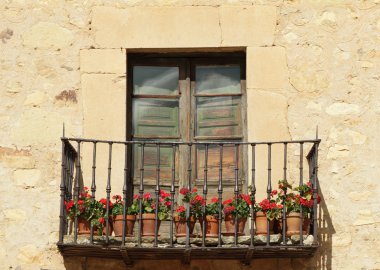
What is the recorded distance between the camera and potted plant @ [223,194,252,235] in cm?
848

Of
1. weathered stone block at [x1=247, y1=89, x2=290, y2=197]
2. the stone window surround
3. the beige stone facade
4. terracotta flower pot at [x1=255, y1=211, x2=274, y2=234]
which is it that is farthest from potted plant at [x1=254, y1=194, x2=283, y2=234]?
the stone window surround

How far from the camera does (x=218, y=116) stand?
30.7 ft

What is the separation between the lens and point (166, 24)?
9367 mm

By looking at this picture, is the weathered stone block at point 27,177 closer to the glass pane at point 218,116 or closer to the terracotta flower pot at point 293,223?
the glass pane at point 218,116

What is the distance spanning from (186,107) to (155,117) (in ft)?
0.89

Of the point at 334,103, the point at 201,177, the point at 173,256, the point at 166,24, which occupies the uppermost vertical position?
the point at 166,24

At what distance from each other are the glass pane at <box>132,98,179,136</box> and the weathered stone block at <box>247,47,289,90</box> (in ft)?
2.31

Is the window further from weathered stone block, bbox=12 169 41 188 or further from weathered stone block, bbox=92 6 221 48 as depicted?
weathered stone block, bbox=12 169 41 188

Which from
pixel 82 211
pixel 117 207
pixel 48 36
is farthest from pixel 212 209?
pixel 48 36

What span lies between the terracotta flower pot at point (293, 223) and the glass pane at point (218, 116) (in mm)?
1098

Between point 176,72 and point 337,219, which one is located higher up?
point 176,72

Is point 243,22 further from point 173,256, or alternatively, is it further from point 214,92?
point 173,256

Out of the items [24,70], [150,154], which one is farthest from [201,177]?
[24,70]

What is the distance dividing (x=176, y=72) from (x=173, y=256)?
176 cm
